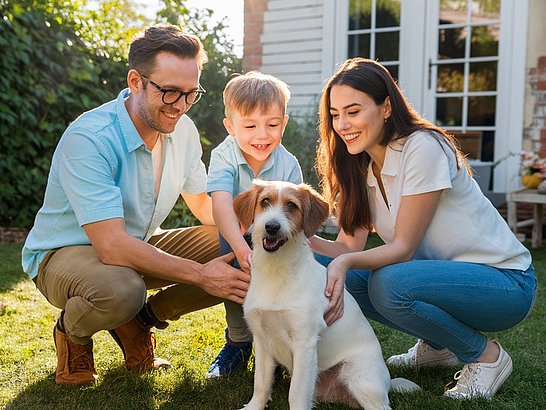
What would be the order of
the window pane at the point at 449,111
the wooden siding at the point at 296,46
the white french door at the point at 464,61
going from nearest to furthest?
the white french door at the point at 464,61, the window pane at the point at 449,111, the wooden siding at the point at 296,46

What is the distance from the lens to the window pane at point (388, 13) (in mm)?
8570

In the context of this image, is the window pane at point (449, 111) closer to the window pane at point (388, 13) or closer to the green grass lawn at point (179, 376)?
the window pane at point (388, 13)

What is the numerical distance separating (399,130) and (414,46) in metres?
5.83

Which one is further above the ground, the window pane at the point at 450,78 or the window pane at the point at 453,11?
the window pane at the point at 453,11

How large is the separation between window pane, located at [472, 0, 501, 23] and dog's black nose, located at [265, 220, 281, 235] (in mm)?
6476

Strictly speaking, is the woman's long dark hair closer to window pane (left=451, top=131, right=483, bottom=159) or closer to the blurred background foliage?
the blurred background foliage

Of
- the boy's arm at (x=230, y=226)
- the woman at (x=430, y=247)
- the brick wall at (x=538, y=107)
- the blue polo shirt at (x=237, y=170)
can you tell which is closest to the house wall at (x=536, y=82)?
the brick wall at (x=538, y=107)

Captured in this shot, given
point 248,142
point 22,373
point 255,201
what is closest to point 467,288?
point 255,201

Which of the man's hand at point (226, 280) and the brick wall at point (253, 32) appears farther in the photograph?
the brick wall at point (253, 32)

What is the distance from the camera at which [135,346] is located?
337 cm

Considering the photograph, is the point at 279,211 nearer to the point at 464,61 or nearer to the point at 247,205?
the point at 247,205

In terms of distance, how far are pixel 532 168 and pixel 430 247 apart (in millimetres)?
4755

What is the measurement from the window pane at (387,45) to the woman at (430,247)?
5.86 meters

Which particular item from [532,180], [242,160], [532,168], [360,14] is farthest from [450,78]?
[242,160]
